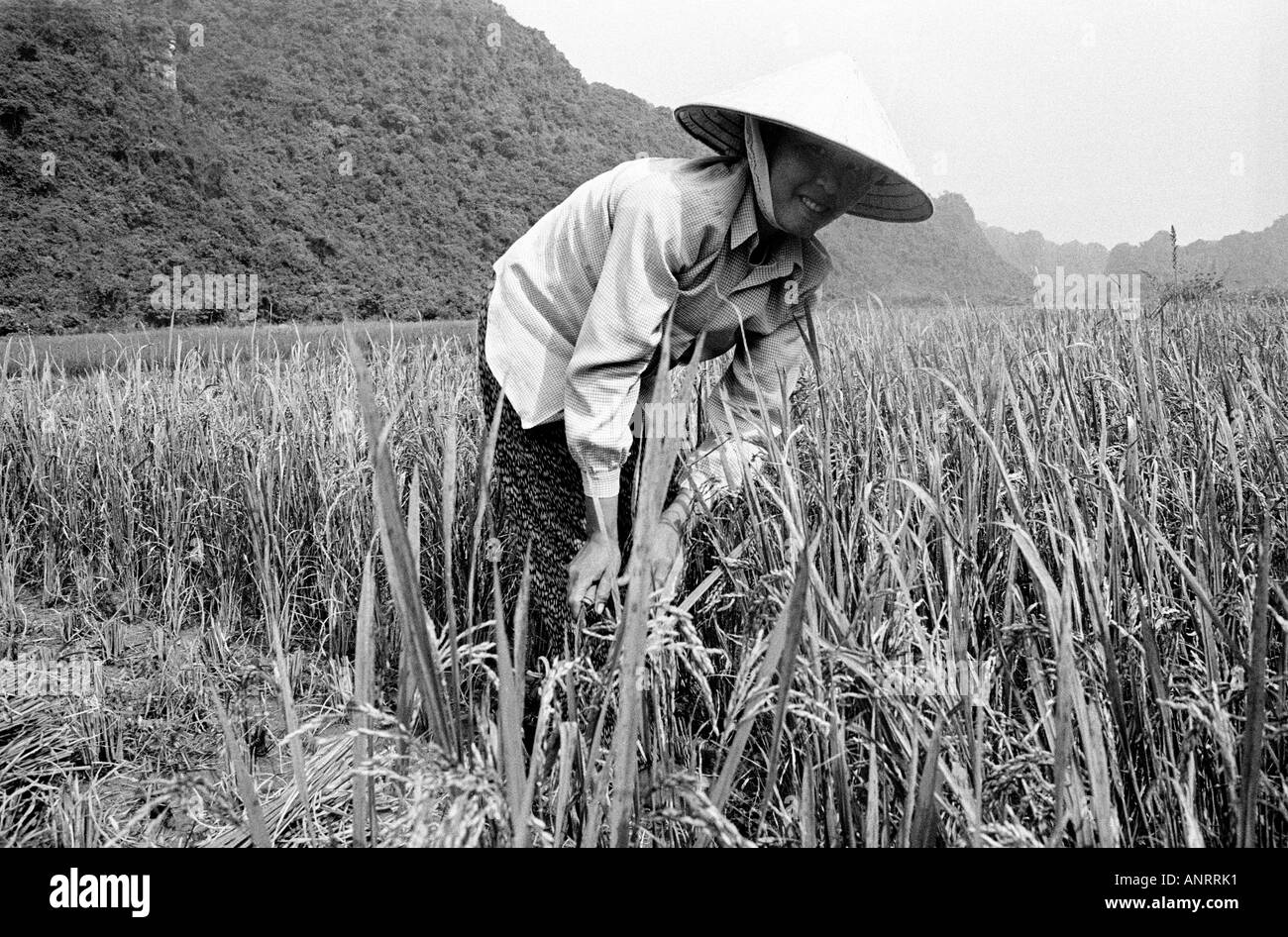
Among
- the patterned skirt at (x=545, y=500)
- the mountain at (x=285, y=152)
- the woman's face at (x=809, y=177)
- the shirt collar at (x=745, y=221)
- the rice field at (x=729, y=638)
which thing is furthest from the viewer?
the mountain at (x=285, y=152)

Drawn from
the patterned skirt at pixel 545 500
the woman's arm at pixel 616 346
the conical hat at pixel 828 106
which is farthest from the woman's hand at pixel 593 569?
the conical hat at pixel 828 106

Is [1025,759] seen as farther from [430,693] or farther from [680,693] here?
[680,693]

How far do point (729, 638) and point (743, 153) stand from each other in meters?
0.77

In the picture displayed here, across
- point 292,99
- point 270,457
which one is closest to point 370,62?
point 292,99

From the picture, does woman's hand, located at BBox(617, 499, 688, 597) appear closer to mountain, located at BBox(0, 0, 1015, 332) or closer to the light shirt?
the light shirt

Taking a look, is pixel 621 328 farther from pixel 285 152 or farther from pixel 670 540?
pixel 285 152

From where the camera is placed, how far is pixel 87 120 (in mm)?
23703

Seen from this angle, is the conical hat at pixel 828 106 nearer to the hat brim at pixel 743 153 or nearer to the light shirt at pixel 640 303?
the hat brim at pixel 743 153

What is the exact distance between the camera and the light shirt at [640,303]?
1.16 m

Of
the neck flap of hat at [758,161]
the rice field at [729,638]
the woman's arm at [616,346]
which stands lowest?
the rice field at [729,638]

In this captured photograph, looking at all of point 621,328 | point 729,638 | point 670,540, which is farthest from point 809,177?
point 729,638

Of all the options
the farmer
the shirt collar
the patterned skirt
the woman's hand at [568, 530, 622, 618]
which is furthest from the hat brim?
the woman's hand at [568, 530, 622, 618]

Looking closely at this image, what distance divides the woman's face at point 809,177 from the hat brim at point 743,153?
7cm
